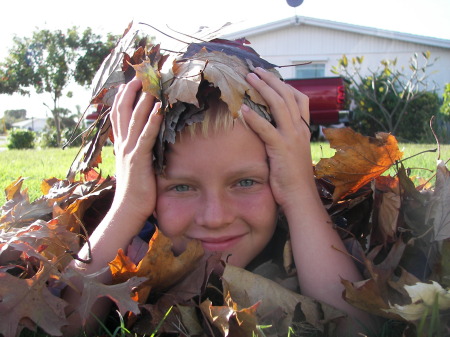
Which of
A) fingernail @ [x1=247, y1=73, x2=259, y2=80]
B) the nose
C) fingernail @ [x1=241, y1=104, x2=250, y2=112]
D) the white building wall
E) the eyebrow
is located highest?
fingernail @ [x1=247, y1=73, x2=259, y2=80]

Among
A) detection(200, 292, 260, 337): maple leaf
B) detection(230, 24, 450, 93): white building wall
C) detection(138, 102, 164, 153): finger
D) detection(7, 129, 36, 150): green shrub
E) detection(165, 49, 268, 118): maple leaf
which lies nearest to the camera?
detection(200, 292, 260, 337): maple leaf

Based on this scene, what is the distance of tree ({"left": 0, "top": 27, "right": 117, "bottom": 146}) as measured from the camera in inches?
1030

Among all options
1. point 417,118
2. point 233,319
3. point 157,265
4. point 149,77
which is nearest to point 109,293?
point 157,265

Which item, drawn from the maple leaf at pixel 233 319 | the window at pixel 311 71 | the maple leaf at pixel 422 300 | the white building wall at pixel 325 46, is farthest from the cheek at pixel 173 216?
the window at pixel 311 71

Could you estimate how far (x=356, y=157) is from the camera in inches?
74.7

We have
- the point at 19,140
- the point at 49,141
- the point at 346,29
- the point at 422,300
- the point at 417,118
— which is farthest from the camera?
the point at 49,141

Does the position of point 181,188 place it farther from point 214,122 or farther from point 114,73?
point 114,73

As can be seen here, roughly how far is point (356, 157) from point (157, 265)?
33.5 inches

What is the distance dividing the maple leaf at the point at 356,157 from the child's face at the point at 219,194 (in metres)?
0.27

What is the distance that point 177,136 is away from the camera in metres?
1.90

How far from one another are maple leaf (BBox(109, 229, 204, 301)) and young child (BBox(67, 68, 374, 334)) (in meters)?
0.16

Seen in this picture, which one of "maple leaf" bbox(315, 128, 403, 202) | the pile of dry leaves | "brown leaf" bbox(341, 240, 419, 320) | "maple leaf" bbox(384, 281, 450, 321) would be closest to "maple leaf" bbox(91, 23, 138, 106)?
the pile of dry leaves

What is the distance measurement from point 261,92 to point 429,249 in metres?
0.84

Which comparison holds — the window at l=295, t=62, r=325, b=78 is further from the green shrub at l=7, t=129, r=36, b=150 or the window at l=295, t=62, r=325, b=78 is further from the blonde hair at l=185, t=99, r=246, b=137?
the blonde hair at l=185, t=99, r=246, b=137
